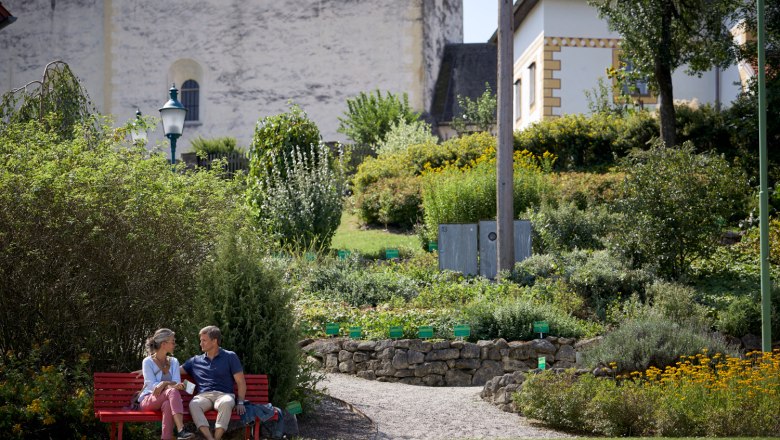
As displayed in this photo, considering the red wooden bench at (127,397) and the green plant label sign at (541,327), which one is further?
the green plant label sign at (541,327)

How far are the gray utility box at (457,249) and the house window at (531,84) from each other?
14.1 meters

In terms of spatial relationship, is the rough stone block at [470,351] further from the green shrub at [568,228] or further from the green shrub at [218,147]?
the green shrub at [218,147]

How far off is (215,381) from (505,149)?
10.6m

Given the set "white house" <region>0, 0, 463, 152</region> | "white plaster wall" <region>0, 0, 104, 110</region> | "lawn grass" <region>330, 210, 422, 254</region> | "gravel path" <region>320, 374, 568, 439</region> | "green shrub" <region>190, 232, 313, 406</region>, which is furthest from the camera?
"white plaster wall" <region>0, 0, 104, 110</region>

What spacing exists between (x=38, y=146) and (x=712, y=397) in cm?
761

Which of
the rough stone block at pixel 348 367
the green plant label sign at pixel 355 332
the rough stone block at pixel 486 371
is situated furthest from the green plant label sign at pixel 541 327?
the rough stone block at pixel 348 367

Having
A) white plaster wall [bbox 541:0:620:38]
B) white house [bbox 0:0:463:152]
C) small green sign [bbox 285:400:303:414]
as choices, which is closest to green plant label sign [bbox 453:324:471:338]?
small green sign [bbox 285:400:303:414]

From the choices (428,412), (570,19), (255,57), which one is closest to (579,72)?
(570,19)

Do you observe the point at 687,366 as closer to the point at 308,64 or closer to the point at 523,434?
the point at 523,434

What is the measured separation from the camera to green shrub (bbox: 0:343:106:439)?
10.6 meters

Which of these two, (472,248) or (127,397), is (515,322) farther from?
(127,397)

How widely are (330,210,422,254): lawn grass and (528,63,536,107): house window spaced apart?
8.41 meters

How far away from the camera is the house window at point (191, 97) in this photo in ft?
143

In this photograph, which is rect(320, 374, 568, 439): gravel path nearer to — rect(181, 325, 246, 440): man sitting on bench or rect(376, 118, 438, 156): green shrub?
rect(181, 325, 246, 440): man sitting on bench
